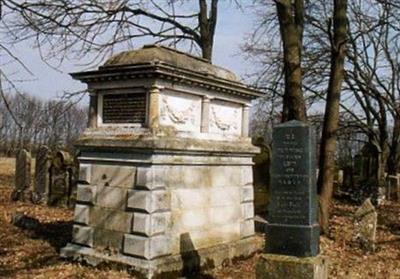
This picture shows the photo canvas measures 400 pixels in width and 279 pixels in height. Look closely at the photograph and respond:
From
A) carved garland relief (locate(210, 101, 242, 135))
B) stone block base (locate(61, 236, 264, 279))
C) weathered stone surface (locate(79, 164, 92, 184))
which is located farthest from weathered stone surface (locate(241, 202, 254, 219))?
weathered stone surface (locate(79, 164, 92, 184))

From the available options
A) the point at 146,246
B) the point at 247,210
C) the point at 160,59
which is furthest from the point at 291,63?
the point at 146,246

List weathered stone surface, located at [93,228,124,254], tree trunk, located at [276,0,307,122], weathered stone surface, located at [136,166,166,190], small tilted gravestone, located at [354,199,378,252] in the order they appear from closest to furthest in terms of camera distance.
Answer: weathered stone surface, located at [136,166,166,190] < weathered stone surface, located at [93,228,124,254] < small tilted gravestone, located at [354,199,378,252] < tree trunk, located at [276,0,307,122]

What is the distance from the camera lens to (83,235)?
8.49m

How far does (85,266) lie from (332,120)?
661 cm

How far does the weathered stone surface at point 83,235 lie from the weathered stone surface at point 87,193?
1.44 feet

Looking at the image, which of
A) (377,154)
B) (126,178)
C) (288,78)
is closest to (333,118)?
(288,78)

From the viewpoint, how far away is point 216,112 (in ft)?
30.2

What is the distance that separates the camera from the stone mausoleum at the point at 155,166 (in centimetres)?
773

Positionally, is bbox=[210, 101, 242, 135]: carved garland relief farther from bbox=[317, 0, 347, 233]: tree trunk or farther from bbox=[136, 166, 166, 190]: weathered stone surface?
bbox=[317, 0, 347, 233]: tree trunk

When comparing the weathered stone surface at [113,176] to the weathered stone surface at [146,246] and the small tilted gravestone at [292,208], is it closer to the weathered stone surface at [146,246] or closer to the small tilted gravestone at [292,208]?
the weathered stone surface at [146,246]

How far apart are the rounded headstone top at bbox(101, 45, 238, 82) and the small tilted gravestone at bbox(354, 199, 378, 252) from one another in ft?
14.2

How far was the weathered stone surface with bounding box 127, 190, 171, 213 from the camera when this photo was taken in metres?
7.65

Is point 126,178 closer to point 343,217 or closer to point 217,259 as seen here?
point 217,259

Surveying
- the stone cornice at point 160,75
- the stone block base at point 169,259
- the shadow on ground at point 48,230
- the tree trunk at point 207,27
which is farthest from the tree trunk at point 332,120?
the shadow on ground at point 48,230
